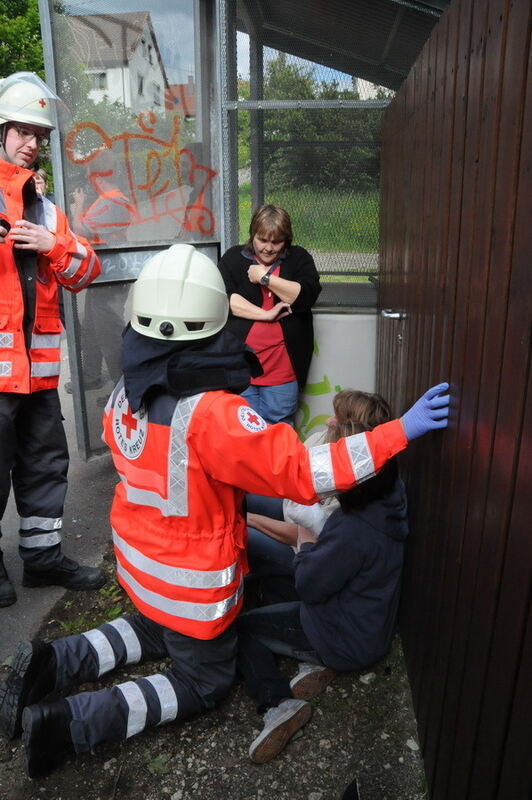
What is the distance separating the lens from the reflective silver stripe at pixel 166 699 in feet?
7.94

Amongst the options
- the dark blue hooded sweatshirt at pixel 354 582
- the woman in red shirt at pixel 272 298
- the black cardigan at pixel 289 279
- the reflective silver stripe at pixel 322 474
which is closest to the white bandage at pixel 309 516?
the dark blue hooded sweatshirt at pixel 354 582

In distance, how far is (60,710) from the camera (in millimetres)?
2270

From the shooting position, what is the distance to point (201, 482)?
7.65 feet

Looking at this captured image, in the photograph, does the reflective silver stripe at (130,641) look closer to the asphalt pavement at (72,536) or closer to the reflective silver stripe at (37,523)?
the asphalt pavement at (72,536)

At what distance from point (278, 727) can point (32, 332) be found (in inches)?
80.2

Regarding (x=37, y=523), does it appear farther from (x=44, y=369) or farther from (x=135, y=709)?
(x=135, y=709)

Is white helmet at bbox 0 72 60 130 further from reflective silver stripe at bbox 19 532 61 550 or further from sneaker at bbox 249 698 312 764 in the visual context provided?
sneaker at bbox 249 698 312 764

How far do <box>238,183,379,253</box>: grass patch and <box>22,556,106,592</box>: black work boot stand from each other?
2716mm

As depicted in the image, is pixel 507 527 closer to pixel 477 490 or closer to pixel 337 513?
pixel 477 490

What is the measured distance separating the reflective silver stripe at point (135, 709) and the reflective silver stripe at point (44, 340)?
1.63 meters

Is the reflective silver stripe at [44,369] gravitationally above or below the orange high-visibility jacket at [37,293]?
below

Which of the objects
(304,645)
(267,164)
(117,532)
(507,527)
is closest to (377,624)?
(304,645)

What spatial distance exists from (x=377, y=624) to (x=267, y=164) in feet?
11.1

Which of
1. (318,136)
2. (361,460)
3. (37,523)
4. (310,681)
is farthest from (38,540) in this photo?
(318,136)
